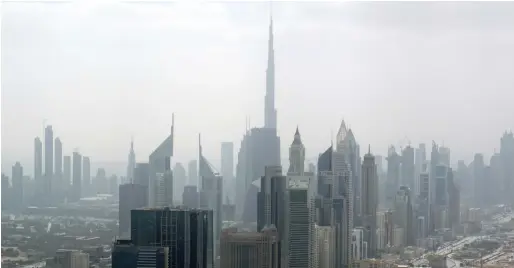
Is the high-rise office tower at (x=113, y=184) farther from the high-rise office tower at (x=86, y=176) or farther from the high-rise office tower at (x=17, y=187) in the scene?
the high-rise office tower at (x=17, y=187)

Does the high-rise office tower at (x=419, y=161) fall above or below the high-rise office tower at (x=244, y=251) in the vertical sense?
above

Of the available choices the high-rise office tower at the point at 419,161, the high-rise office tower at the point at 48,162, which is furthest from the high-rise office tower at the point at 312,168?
the high-rise office tower at the point at 48,162

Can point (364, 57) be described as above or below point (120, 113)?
above

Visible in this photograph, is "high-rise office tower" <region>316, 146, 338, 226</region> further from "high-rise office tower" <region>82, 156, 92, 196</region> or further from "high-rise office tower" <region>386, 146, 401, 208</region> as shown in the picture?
"high-rise office tower" <region>82, 156, 92, 196</region>

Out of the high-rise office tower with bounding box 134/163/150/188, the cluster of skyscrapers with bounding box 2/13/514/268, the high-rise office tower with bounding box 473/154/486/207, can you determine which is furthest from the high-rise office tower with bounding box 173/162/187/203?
the high-rise office tower with bounding box 473/154/486/207

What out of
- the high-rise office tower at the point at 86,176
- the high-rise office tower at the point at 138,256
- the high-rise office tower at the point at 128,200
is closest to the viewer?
the high-rise office tower at the point at 138,256

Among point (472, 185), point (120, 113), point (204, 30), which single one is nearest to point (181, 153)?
point (120, 113)

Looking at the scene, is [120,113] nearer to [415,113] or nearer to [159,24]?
[159,24]
